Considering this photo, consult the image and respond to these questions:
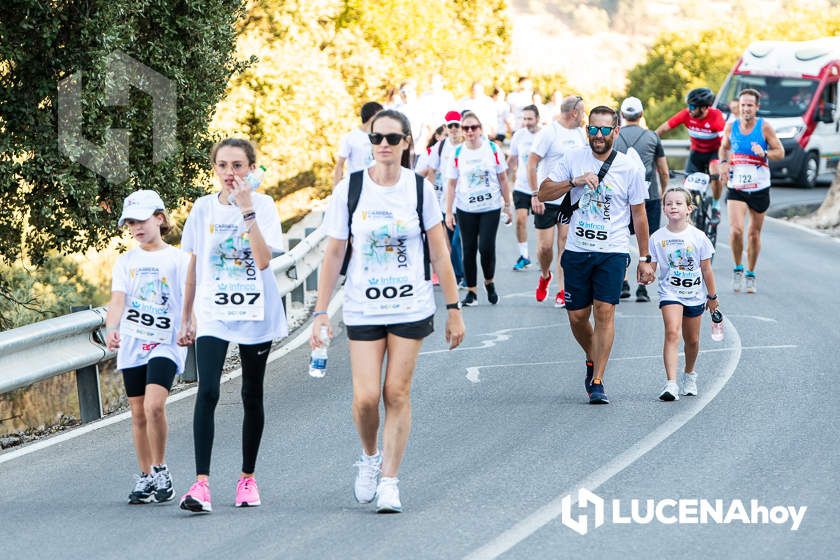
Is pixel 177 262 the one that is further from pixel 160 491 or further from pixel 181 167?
pixel 181 167

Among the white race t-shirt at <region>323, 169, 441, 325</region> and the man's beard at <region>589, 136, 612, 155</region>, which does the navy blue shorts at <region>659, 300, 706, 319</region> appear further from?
the white race t-shirt at <region>323, 169, 441, 325</region>

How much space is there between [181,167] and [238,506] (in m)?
7.91

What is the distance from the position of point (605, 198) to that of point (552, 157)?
4.35m

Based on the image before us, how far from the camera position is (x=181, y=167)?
48.4ft

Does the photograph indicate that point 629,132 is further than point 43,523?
Yes

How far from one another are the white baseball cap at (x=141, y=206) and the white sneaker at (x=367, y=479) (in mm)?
1693

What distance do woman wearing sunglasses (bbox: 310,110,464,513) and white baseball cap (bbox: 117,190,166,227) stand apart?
3.23 ft

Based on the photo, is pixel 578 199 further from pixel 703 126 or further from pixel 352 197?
pixel 703 126

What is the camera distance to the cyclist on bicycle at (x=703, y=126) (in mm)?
15484

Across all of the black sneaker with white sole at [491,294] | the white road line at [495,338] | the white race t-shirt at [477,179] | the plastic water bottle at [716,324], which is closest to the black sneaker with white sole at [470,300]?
the black sneaker with white sole at [491,294]

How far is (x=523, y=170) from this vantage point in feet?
55.5

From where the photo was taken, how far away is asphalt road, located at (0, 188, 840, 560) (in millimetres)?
6691

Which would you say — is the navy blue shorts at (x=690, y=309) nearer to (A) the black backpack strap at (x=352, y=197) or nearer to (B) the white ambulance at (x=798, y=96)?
(A) the black backpack strap at (x=352, y=197)

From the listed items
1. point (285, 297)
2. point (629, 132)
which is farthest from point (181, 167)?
point (629, 132)
